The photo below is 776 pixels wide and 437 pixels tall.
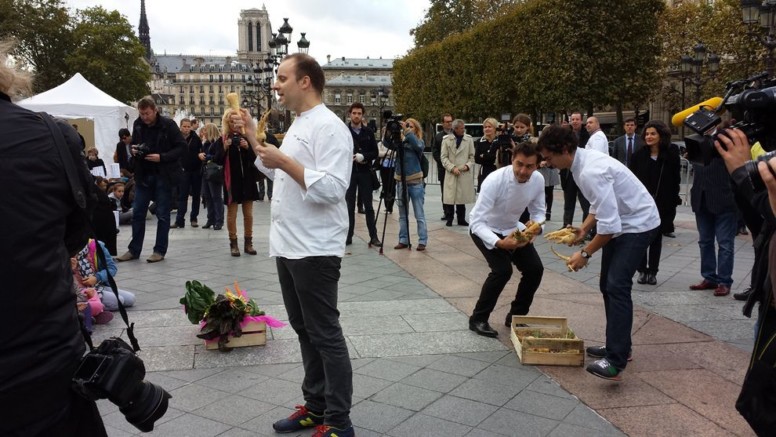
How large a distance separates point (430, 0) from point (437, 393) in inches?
2440

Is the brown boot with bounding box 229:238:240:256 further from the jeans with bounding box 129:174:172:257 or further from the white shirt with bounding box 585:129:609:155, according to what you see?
the white shirt with bounding box 585:129:609:155

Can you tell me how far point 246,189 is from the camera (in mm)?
9055

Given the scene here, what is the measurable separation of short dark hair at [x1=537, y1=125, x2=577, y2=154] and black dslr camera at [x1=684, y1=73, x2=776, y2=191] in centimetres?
138

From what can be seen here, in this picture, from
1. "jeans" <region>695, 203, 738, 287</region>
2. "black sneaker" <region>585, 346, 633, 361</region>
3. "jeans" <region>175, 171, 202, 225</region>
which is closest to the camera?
"black sneaker" <region>585, 346, 633, 361</region>

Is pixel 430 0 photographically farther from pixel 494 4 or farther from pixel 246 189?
pixel 246 189

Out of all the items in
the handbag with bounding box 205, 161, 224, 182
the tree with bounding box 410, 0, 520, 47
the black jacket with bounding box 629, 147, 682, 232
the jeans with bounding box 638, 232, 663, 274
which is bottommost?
the jeans with bounding box 638, 232, 663, 274

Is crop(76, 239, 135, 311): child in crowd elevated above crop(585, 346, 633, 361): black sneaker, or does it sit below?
above

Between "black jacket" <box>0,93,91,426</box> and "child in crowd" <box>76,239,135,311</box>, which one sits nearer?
"black jacket" <box>0,93,91,426</box>

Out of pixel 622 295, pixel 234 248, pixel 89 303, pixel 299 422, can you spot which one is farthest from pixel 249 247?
pixel 622 295

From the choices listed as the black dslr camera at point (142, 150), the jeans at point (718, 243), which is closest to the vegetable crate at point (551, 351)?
the jeans at point (718, 243)

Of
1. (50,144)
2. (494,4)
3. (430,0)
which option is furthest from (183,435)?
(430,0)

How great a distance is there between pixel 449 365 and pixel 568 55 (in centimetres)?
2820

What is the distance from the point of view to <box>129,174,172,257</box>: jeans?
27.6 ft

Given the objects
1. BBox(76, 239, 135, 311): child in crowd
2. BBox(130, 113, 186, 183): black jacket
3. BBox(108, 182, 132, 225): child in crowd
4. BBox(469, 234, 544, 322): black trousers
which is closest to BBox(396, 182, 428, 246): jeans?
BBox(130, 113, 186, 183): black jacket
